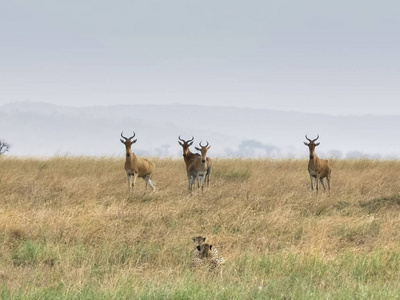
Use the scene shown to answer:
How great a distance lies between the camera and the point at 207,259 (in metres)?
7.21

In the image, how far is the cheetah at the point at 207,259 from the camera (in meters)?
7.11

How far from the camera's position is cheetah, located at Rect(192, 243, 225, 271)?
7.11m

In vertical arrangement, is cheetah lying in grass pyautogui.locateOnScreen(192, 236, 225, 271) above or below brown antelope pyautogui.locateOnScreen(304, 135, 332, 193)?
below

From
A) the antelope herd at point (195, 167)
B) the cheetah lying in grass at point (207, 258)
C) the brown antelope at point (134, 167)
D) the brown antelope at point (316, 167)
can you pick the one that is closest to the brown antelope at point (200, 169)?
the antelope herd at point (195, 167)

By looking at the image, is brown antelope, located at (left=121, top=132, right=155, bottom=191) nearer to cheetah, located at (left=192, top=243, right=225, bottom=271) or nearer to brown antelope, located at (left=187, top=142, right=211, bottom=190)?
brown antelope, located at (left=187, top=142, right=211, bottom=190)

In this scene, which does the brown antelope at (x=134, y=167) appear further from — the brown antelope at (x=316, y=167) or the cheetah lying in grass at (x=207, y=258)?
the cheetah lying in grass at (x=207, y=258)

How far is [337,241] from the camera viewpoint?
927 centimetres

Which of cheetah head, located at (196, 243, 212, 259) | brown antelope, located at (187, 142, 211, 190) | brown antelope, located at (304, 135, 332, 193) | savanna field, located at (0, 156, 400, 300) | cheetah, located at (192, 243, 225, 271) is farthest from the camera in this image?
brown antelope, located at (304, 135, 332, 193)

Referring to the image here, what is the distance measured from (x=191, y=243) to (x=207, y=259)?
1666 millimetres

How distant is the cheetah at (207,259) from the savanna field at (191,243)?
147 millimetres

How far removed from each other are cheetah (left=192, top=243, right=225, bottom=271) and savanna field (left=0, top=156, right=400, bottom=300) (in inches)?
5.8

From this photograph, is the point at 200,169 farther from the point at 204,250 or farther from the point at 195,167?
the point at 204,250

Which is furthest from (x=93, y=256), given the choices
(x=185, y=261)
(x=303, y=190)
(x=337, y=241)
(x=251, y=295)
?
(x=303, y=190)

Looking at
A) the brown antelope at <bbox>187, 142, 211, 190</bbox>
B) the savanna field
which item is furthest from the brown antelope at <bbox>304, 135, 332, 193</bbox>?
the brown antelope at <bbox>187, 142, 211, 190</bbox>
